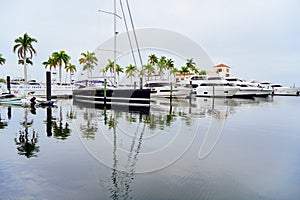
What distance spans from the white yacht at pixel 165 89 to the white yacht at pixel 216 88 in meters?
7.02

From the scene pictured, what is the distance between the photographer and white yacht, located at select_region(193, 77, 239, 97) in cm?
3800

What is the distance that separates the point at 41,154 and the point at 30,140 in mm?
1965

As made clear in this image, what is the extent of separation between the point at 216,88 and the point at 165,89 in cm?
986

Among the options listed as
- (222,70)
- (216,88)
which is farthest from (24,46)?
(222,70)

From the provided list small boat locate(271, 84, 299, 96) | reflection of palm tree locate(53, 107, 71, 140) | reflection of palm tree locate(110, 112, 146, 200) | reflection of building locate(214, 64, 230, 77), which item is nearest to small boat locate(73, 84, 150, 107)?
reflection of palm tree locate(53, 107, 71, 140)

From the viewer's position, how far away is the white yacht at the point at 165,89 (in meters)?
34.2

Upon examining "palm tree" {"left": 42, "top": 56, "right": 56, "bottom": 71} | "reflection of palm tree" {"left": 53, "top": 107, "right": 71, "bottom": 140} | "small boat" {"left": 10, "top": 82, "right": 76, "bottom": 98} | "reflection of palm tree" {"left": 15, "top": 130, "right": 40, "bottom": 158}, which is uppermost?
"palm tree" {"left": 42, "top": 56, "right": 56, "bottom": 71}

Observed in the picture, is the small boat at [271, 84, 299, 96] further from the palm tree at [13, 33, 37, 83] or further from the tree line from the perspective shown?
the palm tree at [13, 33, 37, 83]

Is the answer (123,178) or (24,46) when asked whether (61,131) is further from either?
(24,46)

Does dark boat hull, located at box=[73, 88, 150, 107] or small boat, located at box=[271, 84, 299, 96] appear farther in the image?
small boat, located at box=[271, 84, 299, 96]

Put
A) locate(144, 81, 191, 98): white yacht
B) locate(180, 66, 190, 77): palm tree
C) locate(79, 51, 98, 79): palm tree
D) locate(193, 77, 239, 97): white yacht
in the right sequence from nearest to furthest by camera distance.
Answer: locate(144, 81, 191, 98): white yacht → locate(193, 77, 239, 97): white yacht → locate(79, 51, 98, 79): palm tree → locate(180, 66, 190, 77): palm tree

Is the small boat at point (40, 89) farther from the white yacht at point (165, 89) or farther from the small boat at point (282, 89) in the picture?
the small boat at point (282, 89)

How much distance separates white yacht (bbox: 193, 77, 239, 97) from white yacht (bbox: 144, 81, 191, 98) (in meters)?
7.02

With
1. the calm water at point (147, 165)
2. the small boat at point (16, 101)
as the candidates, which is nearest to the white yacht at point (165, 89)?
the small boat at point (16, 101)
